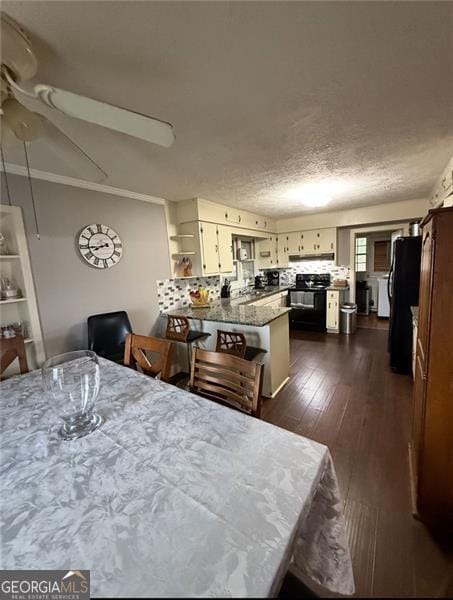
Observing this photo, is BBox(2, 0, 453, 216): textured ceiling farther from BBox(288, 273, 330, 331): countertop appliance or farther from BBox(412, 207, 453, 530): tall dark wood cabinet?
BBox(288, 273, 330, 331): countertop appliance

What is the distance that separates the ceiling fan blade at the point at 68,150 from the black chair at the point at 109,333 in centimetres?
135

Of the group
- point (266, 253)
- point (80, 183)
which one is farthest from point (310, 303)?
point (80, 183)

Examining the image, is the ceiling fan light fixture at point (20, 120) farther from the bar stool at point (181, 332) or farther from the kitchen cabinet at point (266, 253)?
the kitchen cabinet at point (266, 253)

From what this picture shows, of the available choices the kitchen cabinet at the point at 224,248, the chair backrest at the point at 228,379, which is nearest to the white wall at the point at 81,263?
the kitchen cabinet at the point at 224,248

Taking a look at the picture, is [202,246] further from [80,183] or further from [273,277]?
[273,277]

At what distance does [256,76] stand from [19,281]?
2157 mm

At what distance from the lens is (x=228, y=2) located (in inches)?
31.6

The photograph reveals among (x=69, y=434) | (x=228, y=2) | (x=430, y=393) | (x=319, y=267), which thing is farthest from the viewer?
(x=319, y=267)

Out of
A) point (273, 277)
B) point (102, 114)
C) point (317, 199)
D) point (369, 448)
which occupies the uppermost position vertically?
point (317, 199)

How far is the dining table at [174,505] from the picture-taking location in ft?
1.58

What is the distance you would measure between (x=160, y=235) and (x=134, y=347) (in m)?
1.78

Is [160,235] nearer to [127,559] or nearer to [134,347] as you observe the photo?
[134,347]

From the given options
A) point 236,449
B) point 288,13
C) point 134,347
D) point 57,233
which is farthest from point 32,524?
point 57,233

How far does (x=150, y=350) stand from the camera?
64.9 inches
